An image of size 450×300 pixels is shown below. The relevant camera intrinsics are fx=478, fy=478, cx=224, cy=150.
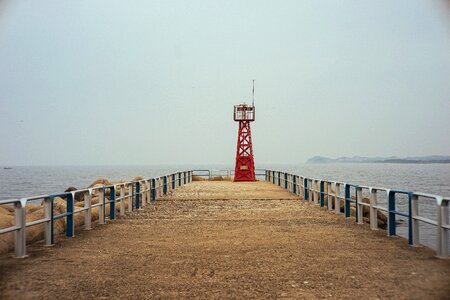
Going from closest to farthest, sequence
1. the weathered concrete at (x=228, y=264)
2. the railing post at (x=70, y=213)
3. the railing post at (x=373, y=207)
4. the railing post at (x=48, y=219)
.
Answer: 1. the weathered concrete at (x=228, y=264)
2. the railing post at (x=48, y=219)
3. the railing post at (x=70, y=213)
4. the railing post at (x=373, y=207)

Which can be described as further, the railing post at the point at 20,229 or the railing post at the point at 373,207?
the railing post at the point at 373,207

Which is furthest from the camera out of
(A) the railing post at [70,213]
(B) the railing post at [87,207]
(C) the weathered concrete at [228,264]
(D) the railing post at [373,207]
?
(B) the railing post at [87,207]

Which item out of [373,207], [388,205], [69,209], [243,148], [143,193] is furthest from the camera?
[243,148]

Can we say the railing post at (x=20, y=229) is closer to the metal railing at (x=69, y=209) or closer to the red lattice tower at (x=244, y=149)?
the metal railing at (x=69, y=209)

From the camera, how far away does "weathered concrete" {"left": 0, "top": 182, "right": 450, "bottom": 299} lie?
259 inches

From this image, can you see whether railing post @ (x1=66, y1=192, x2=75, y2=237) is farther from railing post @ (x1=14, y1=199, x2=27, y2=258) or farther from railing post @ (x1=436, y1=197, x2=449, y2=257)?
railing post @ (x1=436, y1=197, x2=449, y2=257)

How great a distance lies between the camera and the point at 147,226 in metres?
13.7

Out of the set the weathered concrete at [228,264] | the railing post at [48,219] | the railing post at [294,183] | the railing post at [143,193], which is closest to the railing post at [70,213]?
the weathered concrete at [228,264]

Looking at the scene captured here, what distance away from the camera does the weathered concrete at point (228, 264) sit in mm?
6570

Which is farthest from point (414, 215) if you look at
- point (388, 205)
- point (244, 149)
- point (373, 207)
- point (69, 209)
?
point (244, 149)

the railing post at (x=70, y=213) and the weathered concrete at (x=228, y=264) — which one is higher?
the railing post at (x=70, y=213)

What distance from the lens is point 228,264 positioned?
832 centimetres

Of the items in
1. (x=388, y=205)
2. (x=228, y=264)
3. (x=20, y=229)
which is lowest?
(x=228, y=264)

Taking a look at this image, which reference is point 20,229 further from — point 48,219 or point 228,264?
point 228,264
